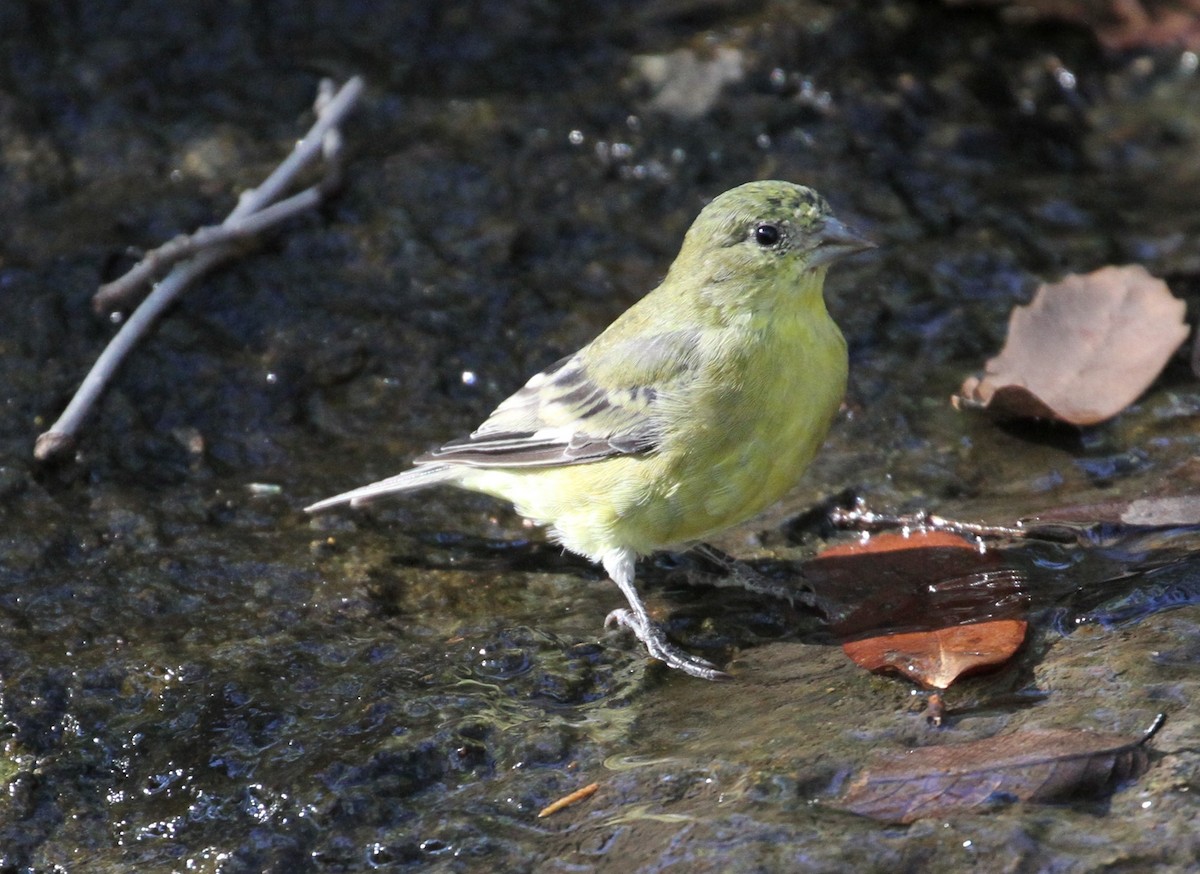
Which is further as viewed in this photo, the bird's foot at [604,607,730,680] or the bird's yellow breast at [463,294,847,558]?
the bird's yellow breast at [463,294,847,558]

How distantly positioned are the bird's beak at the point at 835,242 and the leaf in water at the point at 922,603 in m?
0.98

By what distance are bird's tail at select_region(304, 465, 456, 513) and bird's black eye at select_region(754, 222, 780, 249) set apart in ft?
4.53

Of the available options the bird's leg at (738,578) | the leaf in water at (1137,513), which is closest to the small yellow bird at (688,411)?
the bird's leg at (738,578)

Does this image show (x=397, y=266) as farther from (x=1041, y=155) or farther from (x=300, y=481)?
(x=1041, y=155)

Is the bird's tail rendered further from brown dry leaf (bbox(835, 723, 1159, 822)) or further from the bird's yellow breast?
brown dry leaf (bbox(835, 723, 1159, 822))

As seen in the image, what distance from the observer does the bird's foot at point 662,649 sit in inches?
167

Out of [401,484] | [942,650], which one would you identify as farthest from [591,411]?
[942,650]

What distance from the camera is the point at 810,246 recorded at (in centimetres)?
489

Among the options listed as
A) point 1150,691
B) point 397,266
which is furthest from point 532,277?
point 1150,691

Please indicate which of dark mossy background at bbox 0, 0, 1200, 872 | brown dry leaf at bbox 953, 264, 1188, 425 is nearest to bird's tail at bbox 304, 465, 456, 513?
dark mossy background at bbox 0, 0, 1200, 872

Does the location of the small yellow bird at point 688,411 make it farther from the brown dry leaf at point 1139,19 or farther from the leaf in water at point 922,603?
the brown dry leaf at point 1139,19

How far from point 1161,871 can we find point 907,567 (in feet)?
5.39

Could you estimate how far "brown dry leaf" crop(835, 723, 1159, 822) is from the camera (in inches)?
130

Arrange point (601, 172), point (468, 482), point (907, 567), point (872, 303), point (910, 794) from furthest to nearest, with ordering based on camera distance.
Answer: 1. point (601, 172)
2. point (872, 303)
3. point (468, 482)
4. point (907, 567)
5. point (910, 794)
